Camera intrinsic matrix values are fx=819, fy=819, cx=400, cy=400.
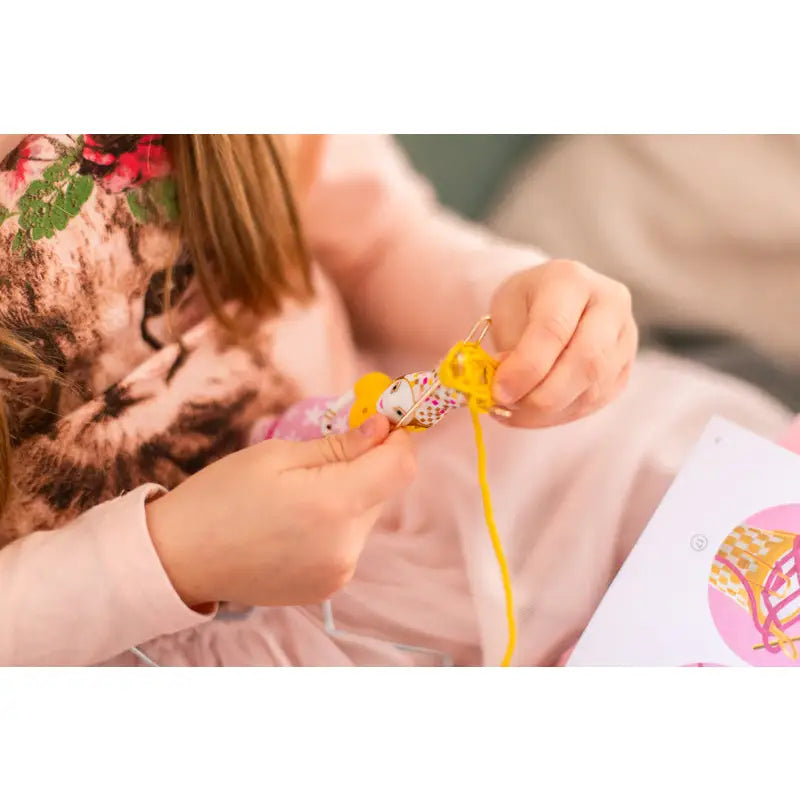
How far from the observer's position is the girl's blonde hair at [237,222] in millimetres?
712

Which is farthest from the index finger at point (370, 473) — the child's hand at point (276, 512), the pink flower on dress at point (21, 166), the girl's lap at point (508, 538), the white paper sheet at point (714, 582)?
the pink flower on dress at point (21, 166)

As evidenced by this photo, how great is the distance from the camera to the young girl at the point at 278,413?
2.13 ft

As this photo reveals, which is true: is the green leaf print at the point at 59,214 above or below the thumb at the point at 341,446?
above

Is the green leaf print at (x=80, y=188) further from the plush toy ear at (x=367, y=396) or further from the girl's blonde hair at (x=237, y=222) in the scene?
the plush toy ear at (x=367, y=396)

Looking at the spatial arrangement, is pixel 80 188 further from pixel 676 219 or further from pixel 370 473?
pixel 676 219

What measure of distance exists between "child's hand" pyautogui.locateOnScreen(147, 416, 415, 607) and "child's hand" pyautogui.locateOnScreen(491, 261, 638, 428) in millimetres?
108

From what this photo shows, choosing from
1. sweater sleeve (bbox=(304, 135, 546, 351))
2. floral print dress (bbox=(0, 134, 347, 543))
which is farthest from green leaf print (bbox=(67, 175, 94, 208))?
sweater sleeve (bbox=(304, 135, 546, 351))

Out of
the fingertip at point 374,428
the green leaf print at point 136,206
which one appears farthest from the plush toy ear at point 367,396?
the green leaf print at point 136,206

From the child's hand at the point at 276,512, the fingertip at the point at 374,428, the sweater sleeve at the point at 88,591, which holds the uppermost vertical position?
the fingertip at the point at 374,428

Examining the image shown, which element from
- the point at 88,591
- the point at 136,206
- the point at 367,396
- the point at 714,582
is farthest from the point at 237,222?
the point at 714,582

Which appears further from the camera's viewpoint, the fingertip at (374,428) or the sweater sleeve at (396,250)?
the sweater sleeve at (396,250)

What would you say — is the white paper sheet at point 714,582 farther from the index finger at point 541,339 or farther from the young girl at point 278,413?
the index finger at point 541,339
